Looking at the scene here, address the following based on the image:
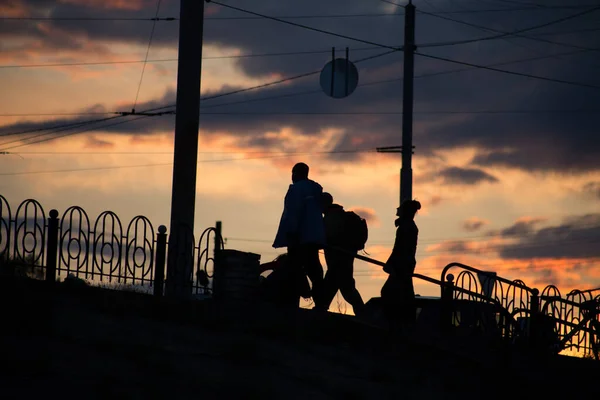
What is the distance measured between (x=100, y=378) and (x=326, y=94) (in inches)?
716

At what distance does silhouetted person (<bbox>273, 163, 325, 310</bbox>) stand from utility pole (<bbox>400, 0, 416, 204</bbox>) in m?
11.0

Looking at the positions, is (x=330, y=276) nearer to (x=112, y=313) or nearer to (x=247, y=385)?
(x=112, y=313)

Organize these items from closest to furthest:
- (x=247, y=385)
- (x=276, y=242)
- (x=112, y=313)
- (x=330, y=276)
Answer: (x=247, y=385)
(x=112, y=313)
(x=276, y=242)
(x=330, y=276)

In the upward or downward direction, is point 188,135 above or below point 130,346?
above

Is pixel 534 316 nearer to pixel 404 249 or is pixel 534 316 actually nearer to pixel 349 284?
pixel 349 284

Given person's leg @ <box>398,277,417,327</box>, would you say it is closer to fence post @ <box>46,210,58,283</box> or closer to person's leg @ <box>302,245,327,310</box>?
person's leg @ <box>302,245,327,310</box>

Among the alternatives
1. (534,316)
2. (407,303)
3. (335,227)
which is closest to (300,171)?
(335,227)

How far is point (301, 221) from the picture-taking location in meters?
16.7

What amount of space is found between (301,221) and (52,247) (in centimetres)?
402

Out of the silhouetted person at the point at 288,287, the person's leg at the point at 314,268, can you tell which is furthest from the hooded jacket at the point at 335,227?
the silhouetted person at the point at 288,287

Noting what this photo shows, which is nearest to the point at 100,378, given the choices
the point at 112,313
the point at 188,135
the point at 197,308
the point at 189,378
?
the point at 189,378

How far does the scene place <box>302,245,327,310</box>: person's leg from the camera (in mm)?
16750

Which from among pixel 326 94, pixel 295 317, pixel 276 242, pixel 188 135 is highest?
pixel 326 94

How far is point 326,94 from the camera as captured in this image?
1101 inches
